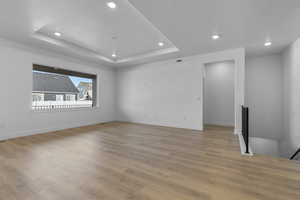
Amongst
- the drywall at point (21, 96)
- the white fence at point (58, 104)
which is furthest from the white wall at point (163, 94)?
the drywall at point (21, 96)

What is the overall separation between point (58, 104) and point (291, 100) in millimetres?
7423

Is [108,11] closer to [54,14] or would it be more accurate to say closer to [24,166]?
[54,14]

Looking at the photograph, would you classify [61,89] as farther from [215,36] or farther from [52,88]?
[215,36]

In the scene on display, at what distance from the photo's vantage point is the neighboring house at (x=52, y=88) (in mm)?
4047

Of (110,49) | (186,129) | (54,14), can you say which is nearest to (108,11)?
(54,14)

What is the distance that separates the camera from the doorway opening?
16.7 ft

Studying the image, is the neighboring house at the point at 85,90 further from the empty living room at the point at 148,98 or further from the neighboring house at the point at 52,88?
the neighboring house at the point at 52,88

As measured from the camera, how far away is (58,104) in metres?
4.73

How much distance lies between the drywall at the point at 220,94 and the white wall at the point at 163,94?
1.41 metres

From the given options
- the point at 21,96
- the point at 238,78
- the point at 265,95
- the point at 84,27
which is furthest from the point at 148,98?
the point at 265,95

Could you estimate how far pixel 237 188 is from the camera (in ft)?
4.88

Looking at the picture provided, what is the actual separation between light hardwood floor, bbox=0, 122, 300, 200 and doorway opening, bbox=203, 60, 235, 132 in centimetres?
268

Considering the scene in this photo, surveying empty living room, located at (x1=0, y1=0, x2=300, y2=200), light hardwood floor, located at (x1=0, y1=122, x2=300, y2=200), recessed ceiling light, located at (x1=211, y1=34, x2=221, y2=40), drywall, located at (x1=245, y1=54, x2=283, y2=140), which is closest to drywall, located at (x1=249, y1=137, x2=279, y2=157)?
empty living room, located at (x1=0, y1=0, x2=300, y2=200)

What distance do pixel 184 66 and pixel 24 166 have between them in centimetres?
480
